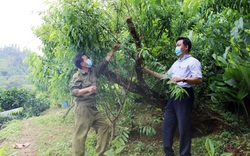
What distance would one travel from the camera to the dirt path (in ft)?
15.7

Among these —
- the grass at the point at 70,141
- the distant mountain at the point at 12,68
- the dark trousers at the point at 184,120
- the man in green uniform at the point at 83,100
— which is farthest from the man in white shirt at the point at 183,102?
the distant mountain at the point at 12,68

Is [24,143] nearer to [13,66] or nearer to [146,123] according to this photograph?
[146,123]

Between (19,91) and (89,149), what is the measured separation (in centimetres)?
891

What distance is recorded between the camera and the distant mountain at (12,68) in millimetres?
25453

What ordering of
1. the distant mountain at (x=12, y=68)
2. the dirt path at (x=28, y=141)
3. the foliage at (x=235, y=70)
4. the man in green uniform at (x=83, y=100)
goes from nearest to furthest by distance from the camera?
the foliage at (x=235, y=70), the man in green uniform at (x=83, y=100), the dirt path at (x=28, y=141), the distant mountain at (x=12, y=68)

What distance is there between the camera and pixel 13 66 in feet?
104

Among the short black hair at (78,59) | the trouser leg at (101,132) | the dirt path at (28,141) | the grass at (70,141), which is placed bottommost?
the dirt path at (28,141)

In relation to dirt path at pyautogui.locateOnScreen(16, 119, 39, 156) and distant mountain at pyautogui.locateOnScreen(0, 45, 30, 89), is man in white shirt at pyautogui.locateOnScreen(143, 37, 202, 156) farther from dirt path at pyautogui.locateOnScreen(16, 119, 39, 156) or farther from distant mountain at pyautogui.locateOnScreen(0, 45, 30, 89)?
distant mountain at pyautogui.locateOnScreen(0, 45, 30, 89)

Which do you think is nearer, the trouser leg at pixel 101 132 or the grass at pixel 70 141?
the grass at pixel 70 141

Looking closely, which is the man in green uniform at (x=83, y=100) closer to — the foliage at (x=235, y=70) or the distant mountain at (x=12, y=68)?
the foliage at (x=235, y=70)

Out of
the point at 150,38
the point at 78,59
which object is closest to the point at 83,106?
the point at 78,59

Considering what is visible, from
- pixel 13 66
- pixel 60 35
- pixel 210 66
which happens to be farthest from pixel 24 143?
pixel 13 66

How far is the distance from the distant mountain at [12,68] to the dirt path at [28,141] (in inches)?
728

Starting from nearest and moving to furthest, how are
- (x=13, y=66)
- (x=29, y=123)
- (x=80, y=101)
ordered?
(x=80, y=101) < (x=29, y=123) < (x=13, y=66)
